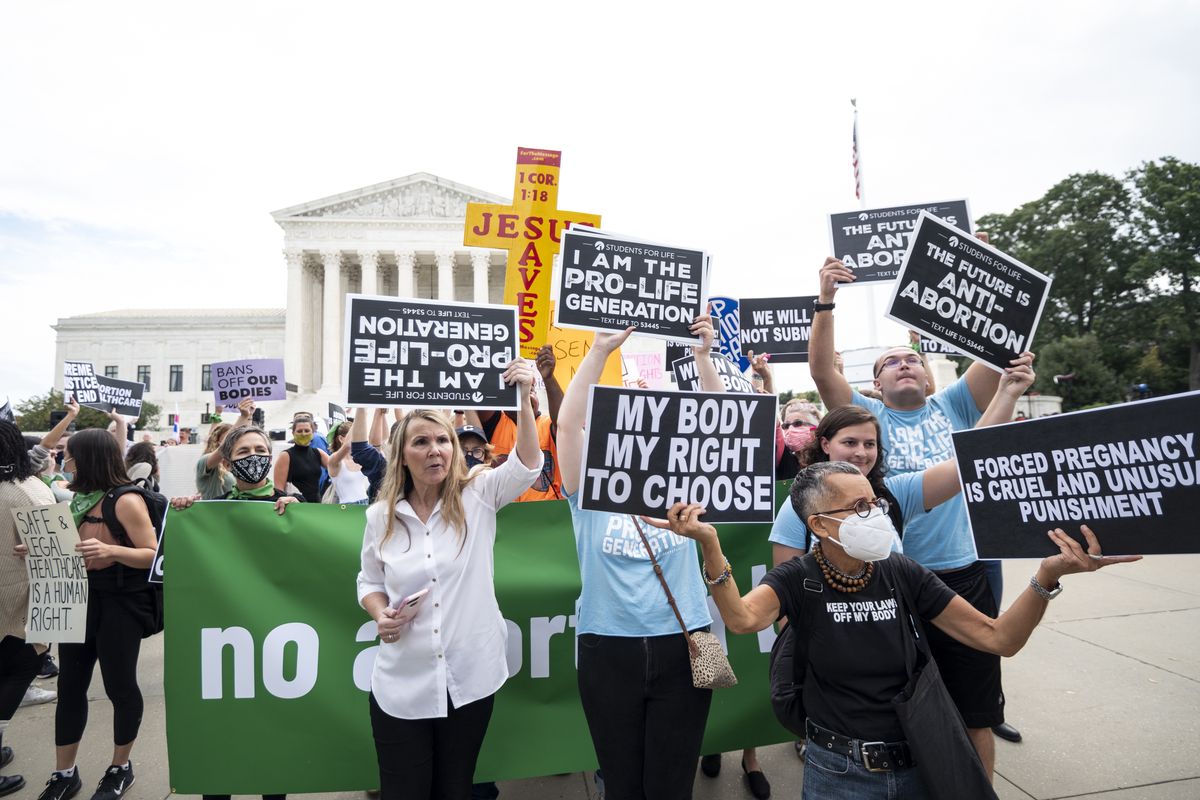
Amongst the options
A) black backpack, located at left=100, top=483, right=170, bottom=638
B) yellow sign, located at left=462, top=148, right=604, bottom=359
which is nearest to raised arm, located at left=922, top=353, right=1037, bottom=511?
yellow sign, located at left=462, top=148, right=604, bottom=359

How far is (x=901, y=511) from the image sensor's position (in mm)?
2846

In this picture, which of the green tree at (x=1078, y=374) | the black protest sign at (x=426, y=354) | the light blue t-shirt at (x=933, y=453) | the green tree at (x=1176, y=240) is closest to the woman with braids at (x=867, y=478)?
the light blue t-shirt at (x=933, y=453)

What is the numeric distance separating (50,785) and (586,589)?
3217 mm

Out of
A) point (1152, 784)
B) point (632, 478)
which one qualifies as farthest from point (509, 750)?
point (1152, 784)

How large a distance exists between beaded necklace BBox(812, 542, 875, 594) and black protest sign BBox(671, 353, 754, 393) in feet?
7.91

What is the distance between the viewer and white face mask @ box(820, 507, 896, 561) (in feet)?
6.93

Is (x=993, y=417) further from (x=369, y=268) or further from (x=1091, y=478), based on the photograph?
(x=369, y=268)

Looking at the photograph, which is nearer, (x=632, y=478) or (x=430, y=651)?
(x=632, y=478)

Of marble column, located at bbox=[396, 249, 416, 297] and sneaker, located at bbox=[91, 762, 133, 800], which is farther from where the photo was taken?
marble column, located at bbox=[396, 249, 416, 297]

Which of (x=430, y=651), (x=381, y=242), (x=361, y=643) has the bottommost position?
(x=361, y=643)

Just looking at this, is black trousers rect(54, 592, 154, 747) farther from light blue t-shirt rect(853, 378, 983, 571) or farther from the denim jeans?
light blue t-shirt rect(853, 378, 983, 571)

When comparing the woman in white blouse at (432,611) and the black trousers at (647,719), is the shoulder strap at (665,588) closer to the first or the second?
the black trousers at (647,719)

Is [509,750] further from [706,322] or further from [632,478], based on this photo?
[706,322]

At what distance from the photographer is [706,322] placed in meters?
3.66
